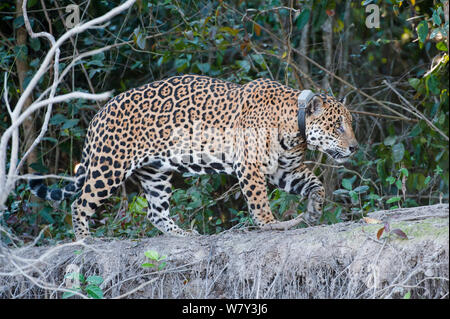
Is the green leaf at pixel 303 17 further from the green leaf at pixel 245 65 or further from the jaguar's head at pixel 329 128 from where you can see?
the jaguar's head at pixel 329 128

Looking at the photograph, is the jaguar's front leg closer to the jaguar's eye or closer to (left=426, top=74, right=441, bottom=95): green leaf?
the jaguar's eye

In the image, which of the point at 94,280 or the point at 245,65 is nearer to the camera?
the point at 94,280

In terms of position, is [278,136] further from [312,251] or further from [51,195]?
[51,195]

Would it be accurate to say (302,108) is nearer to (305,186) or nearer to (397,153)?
(305,186)

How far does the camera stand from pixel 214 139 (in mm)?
6680

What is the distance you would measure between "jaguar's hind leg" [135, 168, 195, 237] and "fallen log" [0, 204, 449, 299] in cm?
89

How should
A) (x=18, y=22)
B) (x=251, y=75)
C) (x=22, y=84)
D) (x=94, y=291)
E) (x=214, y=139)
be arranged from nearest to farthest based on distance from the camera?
(x=94, y=291), (x=214, y=139), (x=18, y=22), (x=22, y=84), (x=251, y=75)

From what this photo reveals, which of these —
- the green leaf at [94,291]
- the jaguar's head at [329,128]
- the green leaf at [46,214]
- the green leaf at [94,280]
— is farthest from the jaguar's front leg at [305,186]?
the green leaf at [46,214]

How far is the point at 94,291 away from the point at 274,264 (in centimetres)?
148

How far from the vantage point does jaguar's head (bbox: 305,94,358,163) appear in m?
6.43

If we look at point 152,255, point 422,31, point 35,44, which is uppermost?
point 422,31

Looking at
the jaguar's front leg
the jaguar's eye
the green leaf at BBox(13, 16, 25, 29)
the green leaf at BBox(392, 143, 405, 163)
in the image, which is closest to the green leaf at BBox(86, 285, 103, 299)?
the jaguar's front leg

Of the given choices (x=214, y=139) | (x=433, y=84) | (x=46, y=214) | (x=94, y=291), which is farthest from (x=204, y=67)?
(x=94, y=291)
